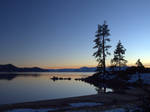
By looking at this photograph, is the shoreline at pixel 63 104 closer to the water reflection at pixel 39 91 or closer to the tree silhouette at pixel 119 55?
the water reflection at pixel 39 91

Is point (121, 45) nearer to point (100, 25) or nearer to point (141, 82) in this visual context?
point (100, 25)

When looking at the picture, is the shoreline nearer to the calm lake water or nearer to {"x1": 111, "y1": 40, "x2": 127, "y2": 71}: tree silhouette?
the calm lake water

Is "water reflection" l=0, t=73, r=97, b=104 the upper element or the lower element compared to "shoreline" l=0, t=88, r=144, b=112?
lower

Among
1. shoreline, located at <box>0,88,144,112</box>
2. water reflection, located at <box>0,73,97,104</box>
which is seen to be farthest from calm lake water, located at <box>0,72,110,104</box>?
shoreline, located at <box>0,88,144,112</box>

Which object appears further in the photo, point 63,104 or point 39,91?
point 39,91

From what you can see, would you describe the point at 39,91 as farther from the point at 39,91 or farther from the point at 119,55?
the point at 119,55

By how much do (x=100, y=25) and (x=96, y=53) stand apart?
6911 millimetres

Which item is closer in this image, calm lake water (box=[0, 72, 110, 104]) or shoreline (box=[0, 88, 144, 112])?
shoreline (box=[0, 88, 144, 112])

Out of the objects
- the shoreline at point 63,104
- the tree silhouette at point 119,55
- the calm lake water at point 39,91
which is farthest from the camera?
the tree silhouette at point 119,55

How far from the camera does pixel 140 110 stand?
28.4ft

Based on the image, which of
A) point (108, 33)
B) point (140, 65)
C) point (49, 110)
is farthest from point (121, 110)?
point (108, 33)

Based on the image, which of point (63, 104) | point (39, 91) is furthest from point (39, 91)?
point (63, 104)

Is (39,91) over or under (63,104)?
under

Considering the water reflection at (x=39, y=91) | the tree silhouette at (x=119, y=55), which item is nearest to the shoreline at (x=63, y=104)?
the water reflection at (x=39, y=91)
